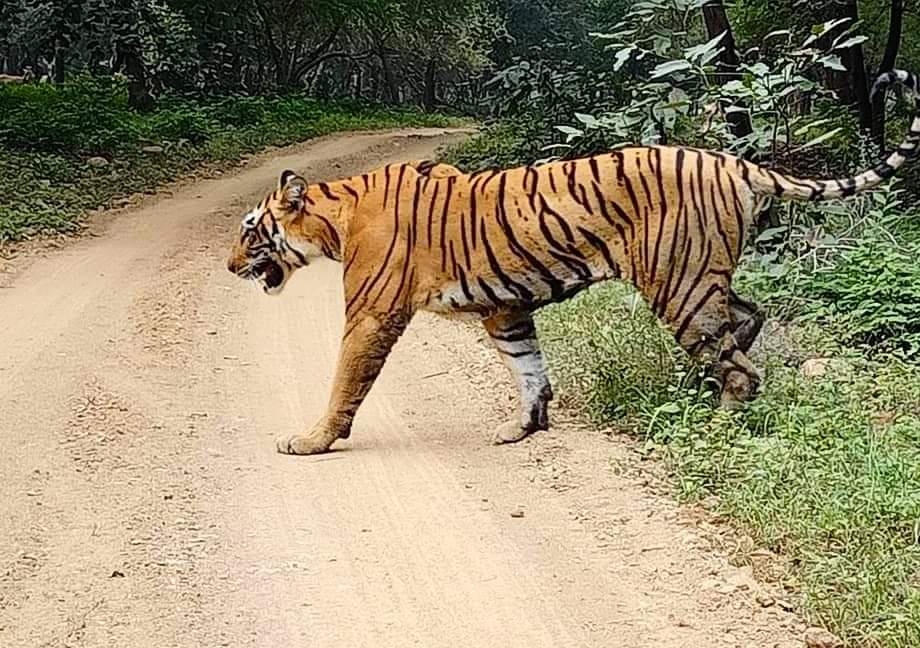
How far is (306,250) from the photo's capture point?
6840mm

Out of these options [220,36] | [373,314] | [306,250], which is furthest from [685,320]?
[220,36]

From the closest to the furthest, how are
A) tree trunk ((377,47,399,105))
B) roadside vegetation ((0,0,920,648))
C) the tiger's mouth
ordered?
1. roadside vegetation ((0,0,920,648))
2. the tiger's mouth
3. tree trunk ((377,47,399,105))

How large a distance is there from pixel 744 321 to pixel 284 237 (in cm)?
258

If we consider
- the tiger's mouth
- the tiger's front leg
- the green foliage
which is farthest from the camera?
the green foliage

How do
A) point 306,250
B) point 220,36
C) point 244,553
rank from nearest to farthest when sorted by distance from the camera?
point 244,553
point 306,250
point 220,36

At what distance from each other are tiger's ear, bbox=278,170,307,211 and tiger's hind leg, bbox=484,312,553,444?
1225 mm

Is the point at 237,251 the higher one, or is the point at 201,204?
the point at 237,251

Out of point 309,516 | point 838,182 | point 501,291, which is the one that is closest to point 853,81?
point 838,182

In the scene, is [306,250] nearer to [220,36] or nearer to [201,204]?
[201,204]

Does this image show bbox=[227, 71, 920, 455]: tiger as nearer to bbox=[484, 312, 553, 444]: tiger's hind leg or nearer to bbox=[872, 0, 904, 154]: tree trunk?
bbox=[484, 312, 553, 444]: tiger's hind leg

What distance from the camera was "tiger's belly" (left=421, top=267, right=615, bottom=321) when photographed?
21.3 feet

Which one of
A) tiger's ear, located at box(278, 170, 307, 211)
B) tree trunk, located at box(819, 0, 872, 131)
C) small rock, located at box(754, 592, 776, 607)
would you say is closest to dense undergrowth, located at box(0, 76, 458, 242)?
tiger's ear, located at box(278, 170, 307, 211)

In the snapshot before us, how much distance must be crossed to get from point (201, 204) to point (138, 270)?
488 centimetres

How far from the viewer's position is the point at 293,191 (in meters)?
6.79
